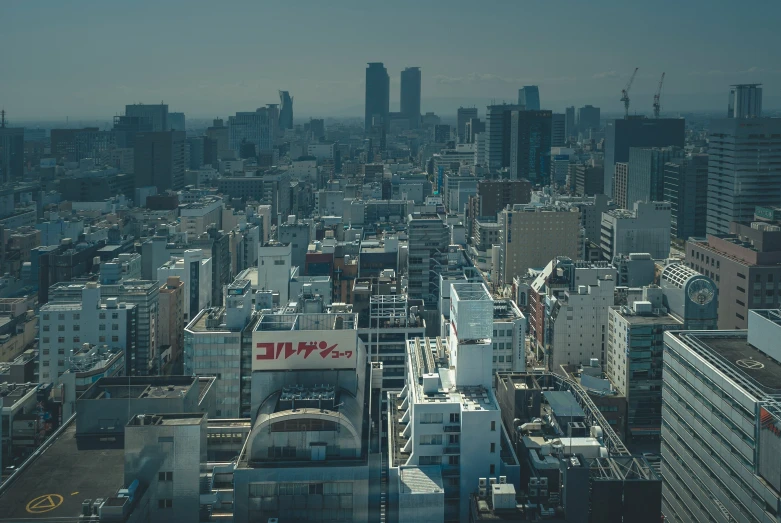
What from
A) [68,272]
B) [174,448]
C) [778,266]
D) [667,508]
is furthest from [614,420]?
[68,272]

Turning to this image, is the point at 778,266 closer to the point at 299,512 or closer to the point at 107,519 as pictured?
the point at 299,512

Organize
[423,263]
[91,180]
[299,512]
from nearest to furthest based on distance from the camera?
Answer: [299,512] → [423,263] → [91,180]

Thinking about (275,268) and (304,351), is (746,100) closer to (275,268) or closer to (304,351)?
(275,268)

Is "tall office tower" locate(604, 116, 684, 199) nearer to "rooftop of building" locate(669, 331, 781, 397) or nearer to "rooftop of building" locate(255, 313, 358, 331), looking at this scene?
"rooftop of building" locate(669, 331, 781, 397)

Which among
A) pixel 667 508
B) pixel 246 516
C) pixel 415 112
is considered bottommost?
pixel 667 508

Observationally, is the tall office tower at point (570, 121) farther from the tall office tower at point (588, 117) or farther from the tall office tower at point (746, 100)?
the tall office tower at point (746, 100)

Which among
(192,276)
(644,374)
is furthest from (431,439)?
(192,276)

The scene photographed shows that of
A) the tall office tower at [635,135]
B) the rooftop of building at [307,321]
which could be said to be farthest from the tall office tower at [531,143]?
the rooftop of building at [307,321]
